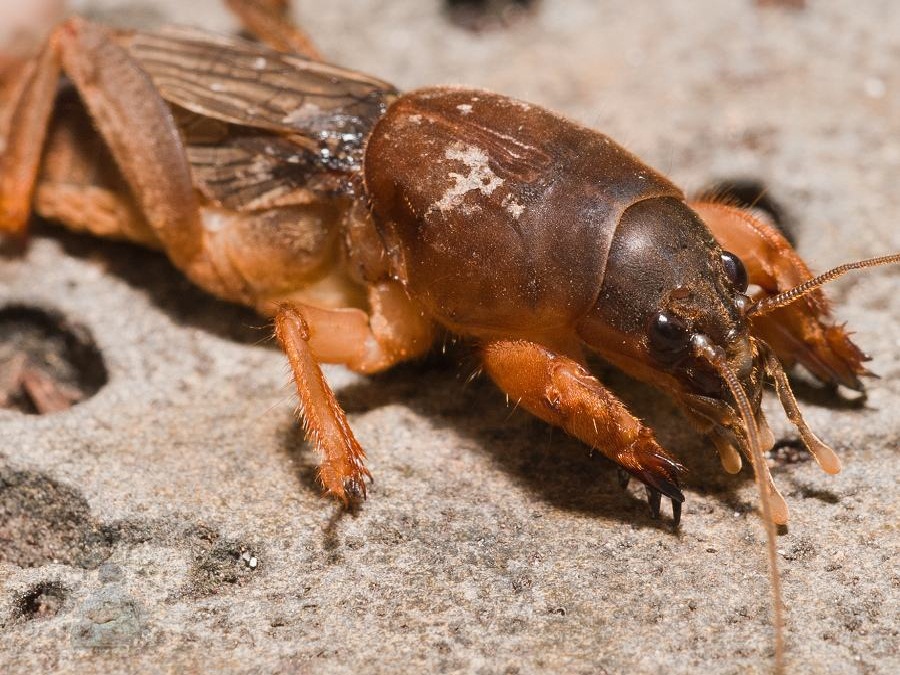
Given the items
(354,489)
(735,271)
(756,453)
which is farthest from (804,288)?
(354,489)

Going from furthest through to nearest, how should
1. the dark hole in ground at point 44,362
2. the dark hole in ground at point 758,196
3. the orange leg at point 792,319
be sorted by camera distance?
the dark hole in ground at point 758,196 < the dark hole in ground at point 44,362 < the orange leg at point 792,319

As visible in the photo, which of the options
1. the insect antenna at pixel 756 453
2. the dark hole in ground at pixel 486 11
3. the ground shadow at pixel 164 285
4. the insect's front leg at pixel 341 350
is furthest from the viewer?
the dark hole in ground at pixel 486 11

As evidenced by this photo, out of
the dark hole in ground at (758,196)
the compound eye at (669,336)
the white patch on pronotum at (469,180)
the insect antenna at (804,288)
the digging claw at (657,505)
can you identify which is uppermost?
the dark hole in ground at (758,196)

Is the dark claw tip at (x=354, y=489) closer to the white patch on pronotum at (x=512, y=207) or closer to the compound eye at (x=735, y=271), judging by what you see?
the white patch on pronotum at (x=512, y=207)

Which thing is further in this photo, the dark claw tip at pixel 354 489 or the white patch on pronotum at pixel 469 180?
the white patch on pronotum at pixel 469 180

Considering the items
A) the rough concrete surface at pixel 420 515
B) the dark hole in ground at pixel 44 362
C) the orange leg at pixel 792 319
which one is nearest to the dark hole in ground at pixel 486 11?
the rough concrete surface at pixel 420 515

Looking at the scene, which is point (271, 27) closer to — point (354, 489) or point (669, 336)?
point (354, 489)
